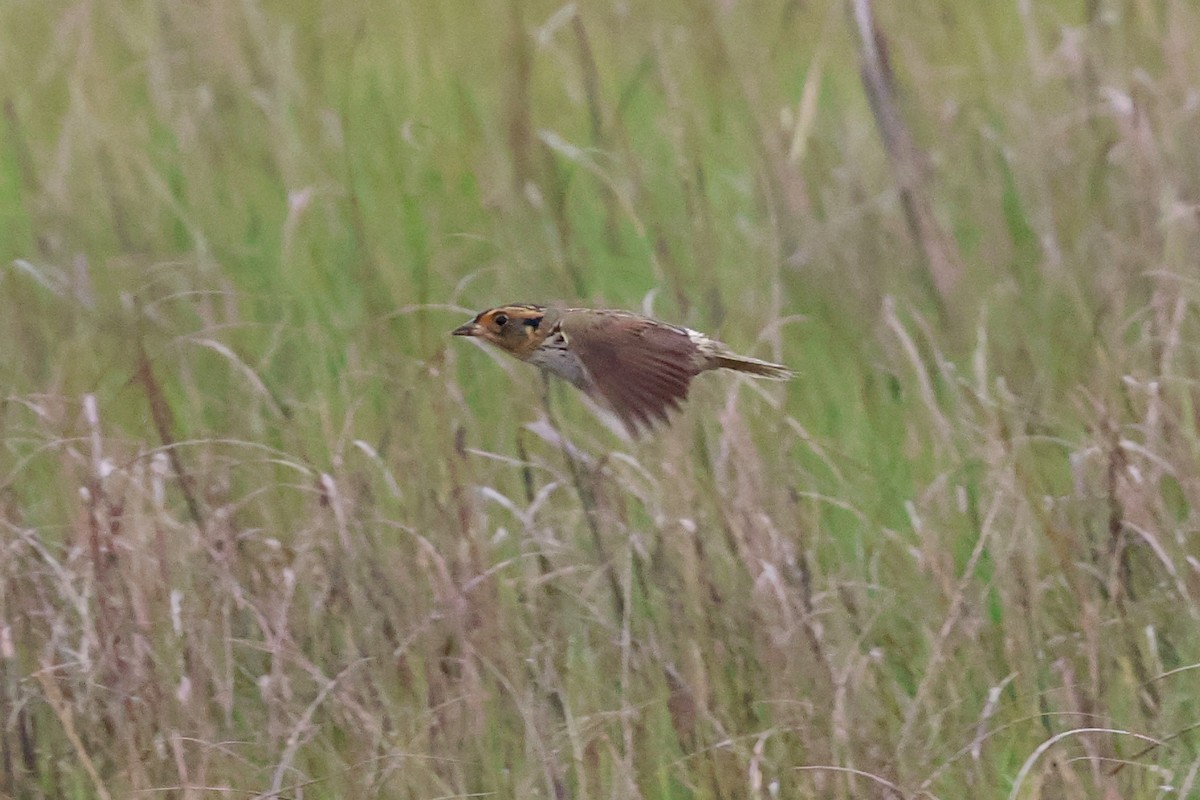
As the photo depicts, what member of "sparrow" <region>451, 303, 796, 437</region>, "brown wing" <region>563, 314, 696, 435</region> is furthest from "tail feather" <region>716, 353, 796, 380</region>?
"brown wing" <region>563, 314, 696, 435</region>

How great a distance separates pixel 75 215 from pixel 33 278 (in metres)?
0.17

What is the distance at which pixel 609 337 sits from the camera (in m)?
2.06

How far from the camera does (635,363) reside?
200cm

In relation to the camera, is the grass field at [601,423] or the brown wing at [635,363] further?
the grass field at [601,423]

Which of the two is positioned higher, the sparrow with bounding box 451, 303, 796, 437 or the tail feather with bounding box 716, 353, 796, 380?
the sparrow with bounding box 451, 303, 796, 437

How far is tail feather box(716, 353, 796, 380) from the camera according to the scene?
2221mm

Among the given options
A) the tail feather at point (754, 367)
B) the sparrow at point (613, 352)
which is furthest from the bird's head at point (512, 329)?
the tail feather at point (754, 367)

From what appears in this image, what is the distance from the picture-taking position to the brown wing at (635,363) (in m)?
1.95

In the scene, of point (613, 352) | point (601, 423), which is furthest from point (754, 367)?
point (613, 352)

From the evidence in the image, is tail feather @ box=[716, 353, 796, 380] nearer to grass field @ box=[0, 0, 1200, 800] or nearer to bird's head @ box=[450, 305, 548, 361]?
A: grass field @ box=[0, 0, 1200, 800]

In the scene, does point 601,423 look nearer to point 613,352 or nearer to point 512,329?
point 512,329

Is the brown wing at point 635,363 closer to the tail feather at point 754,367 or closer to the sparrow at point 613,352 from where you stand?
the sparrow at point 613,352

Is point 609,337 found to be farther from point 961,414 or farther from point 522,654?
point 961,414

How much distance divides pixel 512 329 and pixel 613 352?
0.56 feet
